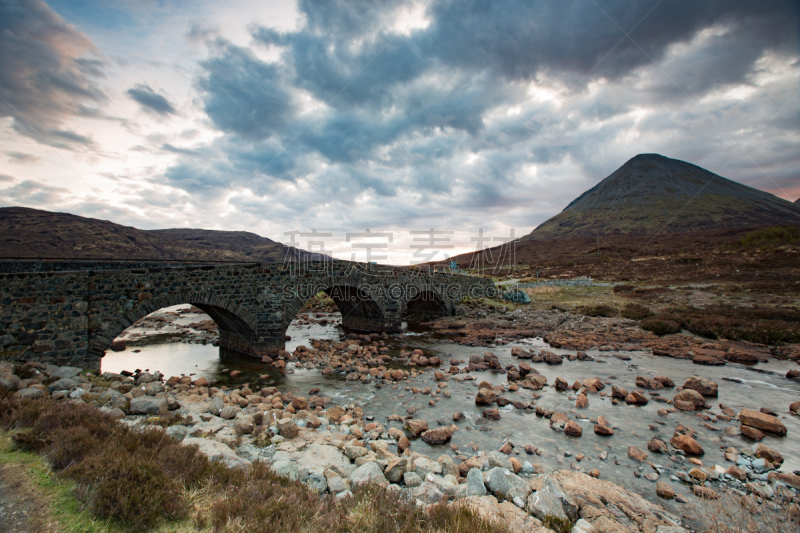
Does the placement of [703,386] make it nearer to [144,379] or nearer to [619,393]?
[619,393]

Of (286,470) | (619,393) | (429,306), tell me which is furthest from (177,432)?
(429,306)

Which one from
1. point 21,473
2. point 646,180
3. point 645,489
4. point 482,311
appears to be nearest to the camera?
point 21,473

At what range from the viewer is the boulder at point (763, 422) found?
7.69 meters

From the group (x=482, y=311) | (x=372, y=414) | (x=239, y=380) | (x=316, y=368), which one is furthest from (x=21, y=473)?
(x=482, y=311)

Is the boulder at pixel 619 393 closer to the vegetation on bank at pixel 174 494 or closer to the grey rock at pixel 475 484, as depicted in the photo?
the grey rock at pixel 475 484

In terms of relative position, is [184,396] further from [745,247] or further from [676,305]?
[745,247]

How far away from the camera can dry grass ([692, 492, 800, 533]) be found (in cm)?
429

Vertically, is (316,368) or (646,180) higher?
(646,180)

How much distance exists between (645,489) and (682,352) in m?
12.1

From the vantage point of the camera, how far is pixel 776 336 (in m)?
16.0

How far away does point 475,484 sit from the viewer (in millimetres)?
5234

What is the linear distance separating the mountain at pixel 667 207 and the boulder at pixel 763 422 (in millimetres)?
113046

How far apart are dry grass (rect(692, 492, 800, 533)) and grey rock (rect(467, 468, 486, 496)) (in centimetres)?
275

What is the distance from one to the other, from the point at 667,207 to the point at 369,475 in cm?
16135
